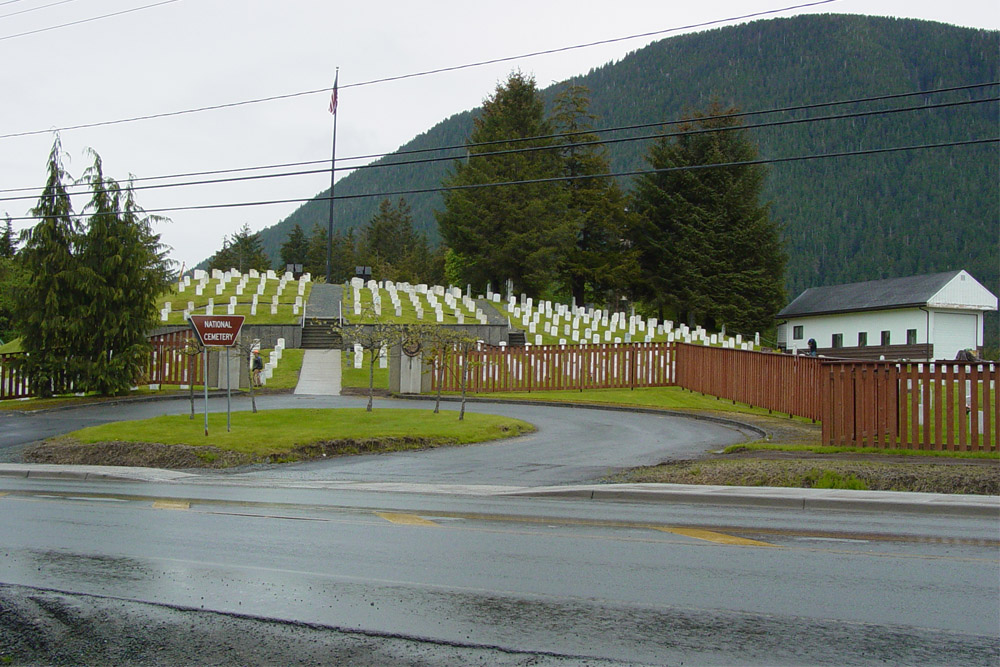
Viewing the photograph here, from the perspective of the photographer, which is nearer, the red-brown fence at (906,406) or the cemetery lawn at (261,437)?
the red-brown fence at (906,406)

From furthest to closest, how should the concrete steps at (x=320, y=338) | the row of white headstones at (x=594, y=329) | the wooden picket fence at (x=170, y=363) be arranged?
the row of white headstones at (x=594, y=329) → the concrete steps at (x=320, y=338) → the wooden picket fence at (x=170, y=363)

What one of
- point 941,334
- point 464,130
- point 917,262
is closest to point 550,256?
point 941,334

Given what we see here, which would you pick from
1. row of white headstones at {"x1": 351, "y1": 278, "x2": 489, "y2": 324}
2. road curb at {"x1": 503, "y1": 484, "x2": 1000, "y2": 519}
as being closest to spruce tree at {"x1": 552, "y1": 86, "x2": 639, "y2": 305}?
row of white headstones at {"x1": 351, "y1": 278, "x2": 489, "y2": 324}

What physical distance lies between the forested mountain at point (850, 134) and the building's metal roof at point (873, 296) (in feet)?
23.5

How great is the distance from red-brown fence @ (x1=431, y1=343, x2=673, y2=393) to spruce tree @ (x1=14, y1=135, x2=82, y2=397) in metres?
12.4

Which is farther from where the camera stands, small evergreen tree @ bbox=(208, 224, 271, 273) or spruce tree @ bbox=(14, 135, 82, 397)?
small evergreen tree @ bbox=(208, 224, 271, 273)

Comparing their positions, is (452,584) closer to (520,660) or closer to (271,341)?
(520,660)

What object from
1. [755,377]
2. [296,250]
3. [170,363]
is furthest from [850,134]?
[170,363]

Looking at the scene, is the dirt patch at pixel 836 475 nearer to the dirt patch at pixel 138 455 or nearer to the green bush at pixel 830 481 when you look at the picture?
the green bush at pixel 830 481

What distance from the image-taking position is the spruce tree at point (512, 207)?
61531 millimetres

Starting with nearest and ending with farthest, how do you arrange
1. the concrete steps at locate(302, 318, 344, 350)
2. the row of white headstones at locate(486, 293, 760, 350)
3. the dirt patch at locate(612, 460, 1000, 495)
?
1. the dirt patch at locate(612, 460, 1000, 495)
2. the concrete steps at locate(302, 318, 344, 350)
3. the row of white headstones at locate(486, 293, 760, 350)

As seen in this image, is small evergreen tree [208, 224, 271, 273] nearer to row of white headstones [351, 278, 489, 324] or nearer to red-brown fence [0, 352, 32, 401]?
row of white headstones [351, 278, 489, 324]

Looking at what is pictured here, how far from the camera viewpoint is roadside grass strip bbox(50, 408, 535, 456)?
18094 millimetres

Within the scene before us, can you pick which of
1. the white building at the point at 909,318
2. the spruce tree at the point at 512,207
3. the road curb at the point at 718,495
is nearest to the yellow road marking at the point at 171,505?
the road curb at the point at 718,495
